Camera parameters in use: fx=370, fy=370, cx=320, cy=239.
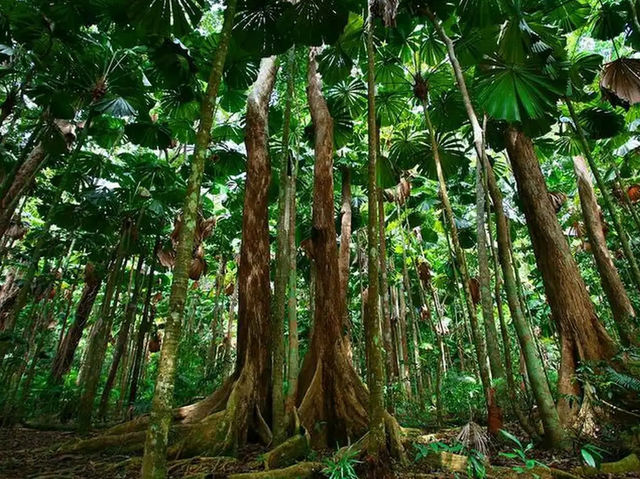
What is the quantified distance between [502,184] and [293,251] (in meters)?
8.80

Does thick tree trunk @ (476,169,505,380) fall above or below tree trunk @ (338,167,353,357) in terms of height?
below

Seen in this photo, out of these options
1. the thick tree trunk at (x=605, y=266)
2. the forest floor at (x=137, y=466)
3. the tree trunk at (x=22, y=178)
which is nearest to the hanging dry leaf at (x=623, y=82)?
the thick tree trunk at (x=605, y=266)

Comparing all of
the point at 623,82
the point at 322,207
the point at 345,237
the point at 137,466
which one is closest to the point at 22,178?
the point at 322,207

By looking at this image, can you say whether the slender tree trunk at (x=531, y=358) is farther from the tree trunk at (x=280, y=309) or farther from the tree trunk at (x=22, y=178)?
the tree trunk at (x=22, y=178)

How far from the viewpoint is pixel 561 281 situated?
585 centimetres

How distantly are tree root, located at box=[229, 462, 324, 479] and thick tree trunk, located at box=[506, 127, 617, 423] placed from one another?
3.41 metres

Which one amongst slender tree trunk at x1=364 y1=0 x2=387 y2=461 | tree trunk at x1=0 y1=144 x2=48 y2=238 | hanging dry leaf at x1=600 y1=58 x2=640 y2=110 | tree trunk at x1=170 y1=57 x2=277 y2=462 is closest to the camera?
slender tree trunk at x1=364 y1=0 x2=387 y2=461

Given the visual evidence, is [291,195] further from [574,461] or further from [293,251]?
[574,461]

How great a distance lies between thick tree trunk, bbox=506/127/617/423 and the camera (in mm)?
5270

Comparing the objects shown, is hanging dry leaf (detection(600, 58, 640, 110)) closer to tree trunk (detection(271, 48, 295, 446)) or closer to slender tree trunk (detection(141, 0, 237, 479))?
tree trunk (detection(271, 48, 295, 446))

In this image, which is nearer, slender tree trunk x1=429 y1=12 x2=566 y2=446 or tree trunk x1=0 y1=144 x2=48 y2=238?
slender tree trunk x1=429 y1=12 x2=566 y2=446

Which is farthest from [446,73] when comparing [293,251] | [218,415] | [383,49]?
[218,415]

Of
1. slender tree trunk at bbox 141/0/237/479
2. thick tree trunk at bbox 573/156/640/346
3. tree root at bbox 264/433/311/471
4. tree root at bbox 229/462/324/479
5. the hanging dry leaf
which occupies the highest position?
the hanging dry leaf

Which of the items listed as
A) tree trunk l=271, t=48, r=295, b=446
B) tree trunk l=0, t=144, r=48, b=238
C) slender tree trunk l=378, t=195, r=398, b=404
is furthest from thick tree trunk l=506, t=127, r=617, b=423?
tree trunk l=0, t=144, r=48, b=238
